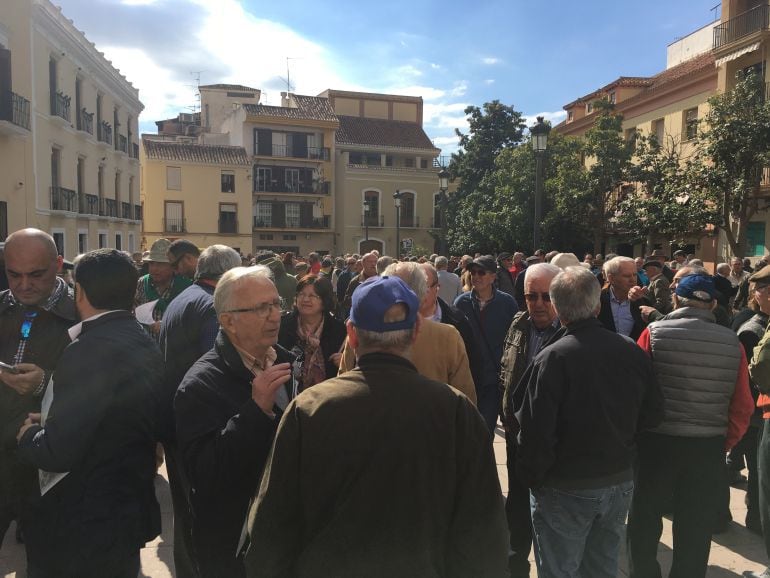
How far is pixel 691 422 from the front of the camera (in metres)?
3.04

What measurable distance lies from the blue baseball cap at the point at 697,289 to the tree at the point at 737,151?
47.6ft

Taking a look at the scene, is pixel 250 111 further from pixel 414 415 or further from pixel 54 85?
pixel 414 415

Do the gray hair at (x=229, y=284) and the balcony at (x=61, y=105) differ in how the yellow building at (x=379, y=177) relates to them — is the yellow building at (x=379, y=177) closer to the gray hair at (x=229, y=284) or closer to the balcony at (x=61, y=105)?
the balcony at (x=61, y=105)

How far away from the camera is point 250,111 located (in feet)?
126

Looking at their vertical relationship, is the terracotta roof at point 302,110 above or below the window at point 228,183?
above

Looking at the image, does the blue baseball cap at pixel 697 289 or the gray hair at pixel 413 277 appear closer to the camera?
the blue baseball cap at pixel 697 289

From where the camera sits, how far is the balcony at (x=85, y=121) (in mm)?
22269

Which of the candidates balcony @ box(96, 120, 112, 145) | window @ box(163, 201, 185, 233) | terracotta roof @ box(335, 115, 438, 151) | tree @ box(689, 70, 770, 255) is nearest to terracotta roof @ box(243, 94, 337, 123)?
terracotta roof @ box(335, 115, 438, 151)

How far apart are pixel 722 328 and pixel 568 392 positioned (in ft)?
3.44

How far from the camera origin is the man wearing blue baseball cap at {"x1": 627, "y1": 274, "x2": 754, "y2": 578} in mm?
3018

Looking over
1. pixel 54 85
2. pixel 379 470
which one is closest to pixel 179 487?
pixel 379 470

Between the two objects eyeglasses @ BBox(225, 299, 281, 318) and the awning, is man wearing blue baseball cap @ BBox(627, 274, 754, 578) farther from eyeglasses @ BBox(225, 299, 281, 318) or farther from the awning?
the awning

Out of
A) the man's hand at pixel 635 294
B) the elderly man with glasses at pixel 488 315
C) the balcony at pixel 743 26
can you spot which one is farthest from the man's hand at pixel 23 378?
the balcony at pixel 743 26

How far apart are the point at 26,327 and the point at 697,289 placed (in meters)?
3.28
